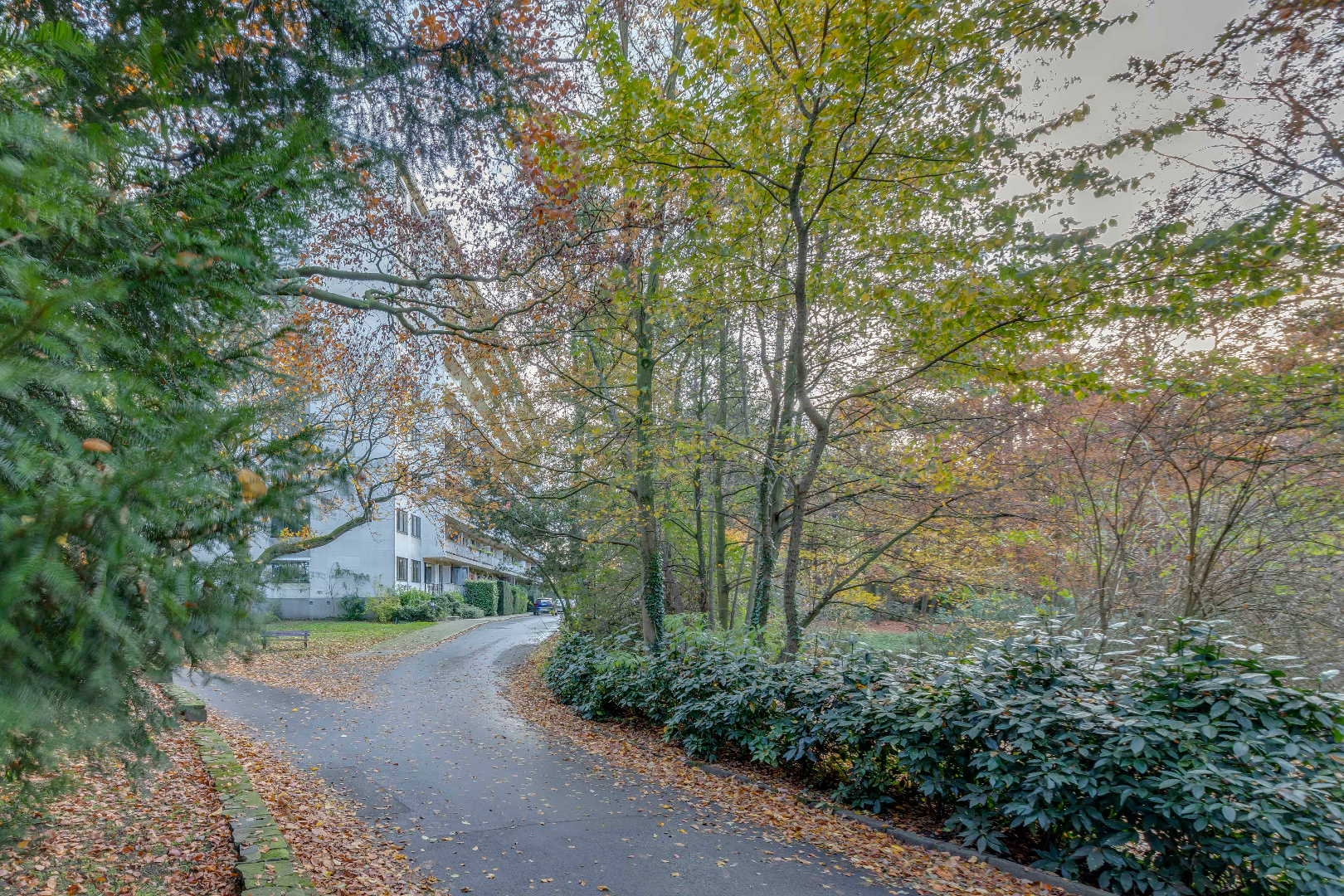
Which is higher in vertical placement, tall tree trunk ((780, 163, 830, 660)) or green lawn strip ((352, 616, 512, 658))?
tall tree trunk ((780, 163, 830, 660))

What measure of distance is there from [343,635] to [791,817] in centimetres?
2009

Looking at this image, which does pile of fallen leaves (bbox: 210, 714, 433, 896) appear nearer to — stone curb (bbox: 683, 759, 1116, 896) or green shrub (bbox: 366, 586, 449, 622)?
stone curb (bbox: 683, 759, 1116, 896)

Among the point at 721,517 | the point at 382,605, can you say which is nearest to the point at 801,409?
the point at 721,517

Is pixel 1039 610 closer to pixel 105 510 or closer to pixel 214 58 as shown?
pixel 105 510

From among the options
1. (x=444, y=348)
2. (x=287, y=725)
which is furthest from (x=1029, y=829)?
(x=444, y=348)

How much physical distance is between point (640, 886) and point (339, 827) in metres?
2.53

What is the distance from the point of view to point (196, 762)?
20.9 feet

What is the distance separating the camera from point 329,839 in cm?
508

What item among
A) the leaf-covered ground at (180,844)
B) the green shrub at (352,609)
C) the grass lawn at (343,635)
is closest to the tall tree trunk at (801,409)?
the leaf-covered ground at (180,844)

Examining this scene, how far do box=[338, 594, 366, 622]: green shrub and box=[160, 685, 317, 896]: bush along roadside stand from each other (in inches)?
909

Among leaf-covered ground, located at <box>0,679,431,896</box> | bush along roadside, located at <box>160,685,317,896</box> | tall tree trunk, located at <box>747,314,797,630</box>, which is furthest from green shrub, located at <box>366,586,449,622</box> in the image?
leaf-covered ground, located at <box>0,679,431,896</box>

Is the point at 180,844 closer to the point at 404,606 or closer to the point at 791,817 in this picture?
the point at 791,817

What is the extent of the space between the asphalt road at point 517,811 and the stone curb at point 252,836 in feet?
2.93

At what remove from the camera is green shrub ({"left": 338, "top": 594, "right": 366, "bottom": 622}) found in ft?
91.8
